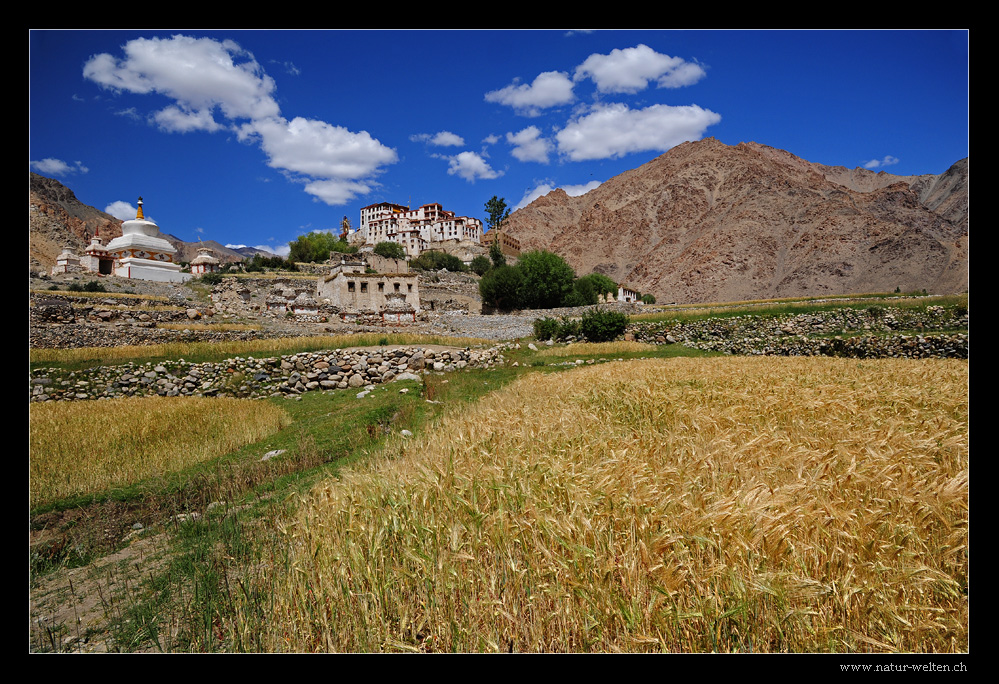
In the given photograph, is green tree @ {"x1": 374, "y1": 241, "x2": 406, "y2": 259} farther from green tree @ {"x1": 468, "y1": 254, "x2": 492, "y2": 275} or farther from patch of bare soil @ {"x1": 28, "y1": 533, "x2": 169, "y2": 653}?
patch of bare soil @ {"x1": 28, "y1": 533, "x2": 169, "y2": 653}

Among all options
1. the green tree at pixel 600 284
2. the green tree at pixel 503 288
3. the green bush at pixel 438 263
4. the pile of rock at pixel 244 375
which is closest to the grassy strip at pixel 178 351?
the pile of rock at pixel 244 375

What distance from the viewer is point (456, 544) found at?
9.63 feet

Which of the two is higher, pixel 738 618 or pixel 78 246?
pixel 78 246

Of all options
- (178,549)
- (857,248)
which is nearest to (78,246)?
(178,549)

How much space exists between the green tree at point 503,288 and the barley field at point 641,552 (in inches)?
2344

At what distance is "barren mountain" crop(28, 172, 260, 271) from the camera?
295 ft

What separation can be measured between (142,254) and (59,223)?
76817 mm

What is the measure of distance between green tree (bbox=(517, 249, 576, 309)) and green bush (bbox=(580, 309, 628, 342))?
32.4 metres

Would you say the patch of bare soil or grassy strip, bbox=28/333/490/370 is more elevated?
grassy strip, bbox=28/333/490/370

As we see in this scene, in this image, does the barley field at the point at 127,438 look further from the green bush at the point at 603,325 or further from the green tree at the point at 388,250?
the green tree at the point at 388,250

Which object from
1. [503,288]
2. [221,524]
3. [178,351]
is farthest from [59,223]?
[221,524]

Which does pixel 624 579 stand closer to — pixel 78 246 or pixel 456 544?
pixel 456 544

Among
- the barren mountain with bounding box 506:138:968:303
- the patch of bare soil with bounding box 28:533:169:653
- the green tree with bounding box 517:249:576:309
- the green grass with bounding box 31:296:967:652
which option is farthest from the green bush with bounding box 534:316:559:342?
the barren mountain with bounding box 506:138:968:303

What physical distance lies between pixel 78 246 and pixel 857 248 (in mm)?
190324
